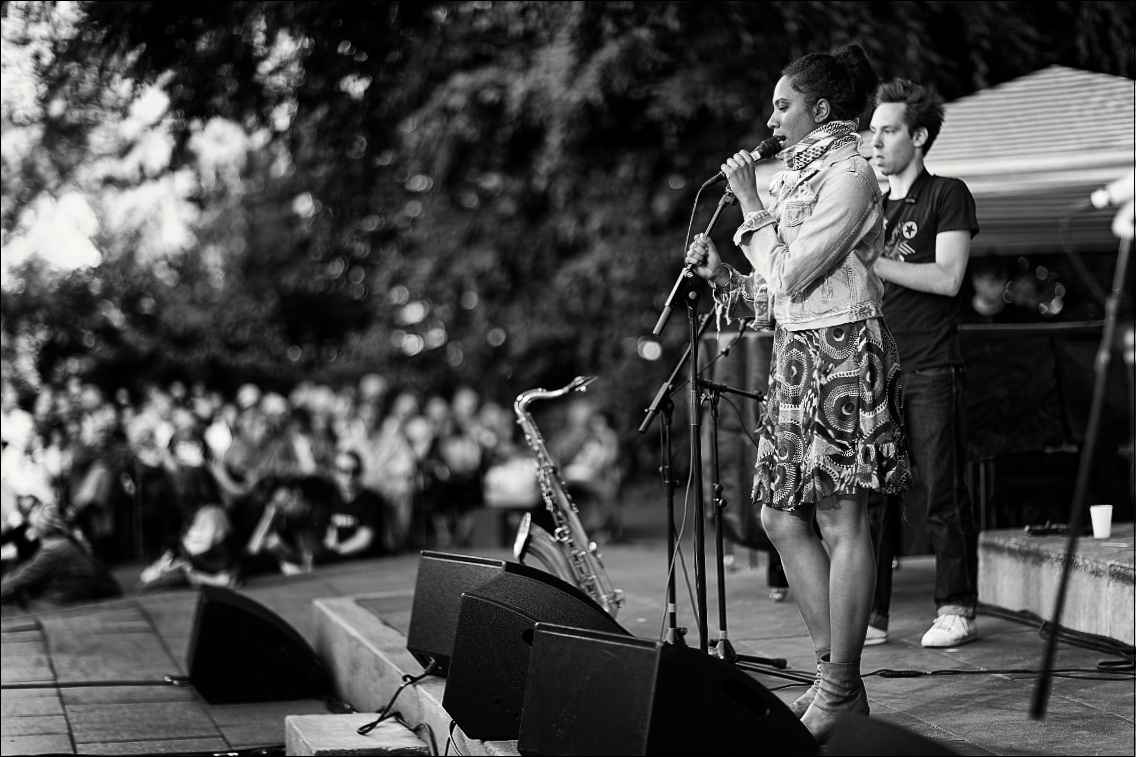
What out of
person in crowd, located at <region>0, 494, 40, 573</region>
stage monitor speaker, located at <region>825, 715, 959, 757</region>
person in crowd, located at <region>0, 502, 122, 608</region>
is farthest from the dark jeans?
person in crowd, located at <region>0, 494, 40, 573</region>

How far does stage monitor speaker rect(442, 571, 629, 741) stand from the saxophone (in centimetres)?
157

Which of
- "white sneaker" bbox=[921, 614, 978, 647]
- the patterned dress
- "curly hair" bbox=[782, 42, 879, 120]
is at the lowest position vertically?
"white sneaker" bbox=[921, 614, 978, 647]

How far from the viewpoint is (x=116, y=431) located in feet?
55.1

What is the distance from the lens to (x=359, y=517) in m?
12.6

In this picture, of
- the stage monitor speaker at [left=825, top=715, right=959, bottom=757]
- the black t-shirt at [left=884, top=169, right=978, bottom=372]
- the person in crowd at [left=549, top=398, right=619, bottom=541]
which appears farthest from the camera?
the person in crowd at [left=549, top=398, right=619, bottom=541]

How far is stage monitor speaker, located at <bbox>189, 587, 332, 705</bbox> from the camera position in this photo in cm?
675

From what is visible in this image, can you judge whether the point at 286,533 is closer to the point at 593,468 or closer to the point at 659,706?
the point at 593,468

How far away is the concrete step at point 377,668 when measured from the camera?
4.55m

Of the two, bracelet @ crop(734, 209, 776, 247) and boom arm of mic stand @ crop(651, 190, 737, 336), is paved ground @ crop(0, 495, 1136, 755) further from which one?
bracelet @ crop(734, 209, 776, 247)

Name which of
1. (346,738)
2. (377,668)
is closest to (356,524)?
(377,668)

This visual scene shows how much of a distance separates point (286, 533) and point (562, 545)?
7.37 metres

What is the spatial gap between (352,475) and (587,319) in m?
4.51

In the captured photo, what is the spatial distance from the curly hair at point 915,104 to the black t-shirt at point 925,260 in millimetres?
196

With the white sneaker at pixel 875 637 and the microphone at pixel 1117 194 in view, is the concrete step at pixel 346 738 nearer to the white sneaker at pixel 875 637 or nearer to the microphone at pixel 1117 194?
the white sneaker at pixel 875 637
